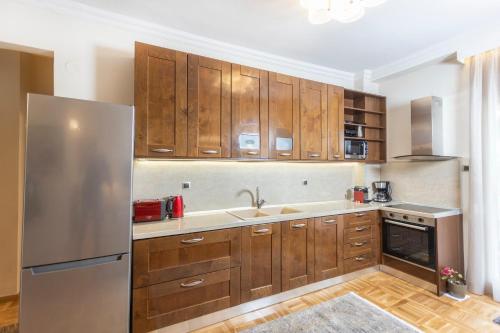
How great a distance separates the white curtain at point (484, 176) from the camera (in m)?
2.38

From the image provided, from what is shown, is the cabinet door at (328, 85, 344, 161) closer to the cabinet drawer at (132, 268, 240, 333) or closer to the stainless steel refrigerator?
the cabinet drawer at (132, 268, 240, 333)

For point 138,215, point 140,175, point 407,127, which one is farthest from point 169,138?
point 407,127

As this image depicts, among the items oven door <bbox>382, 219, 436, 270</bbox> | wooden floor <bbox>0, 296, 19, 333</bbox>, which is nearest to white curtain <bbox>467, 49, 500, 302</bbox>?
oven door <bbox>382, 219, 436, 270</bbox>

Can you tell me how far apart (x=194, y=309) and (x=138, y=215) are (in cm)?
93

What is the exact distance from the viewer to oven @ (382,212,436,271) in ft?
8.38

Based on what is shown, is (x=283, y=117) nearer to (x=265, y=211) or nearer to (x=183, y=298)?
(x=265, y=211)

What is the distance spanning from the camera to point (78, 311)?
1544 millimetres

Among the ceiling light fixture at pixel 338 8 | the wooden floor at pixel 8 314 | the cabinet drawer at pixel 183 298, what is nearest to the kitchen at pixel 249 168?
the cabinet drawer at pixel 183 298

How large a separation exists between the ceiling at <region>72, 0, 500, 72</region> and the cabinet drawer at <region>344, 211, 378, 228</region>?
6.70 ft

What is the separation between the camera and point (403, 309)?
7.41 ft

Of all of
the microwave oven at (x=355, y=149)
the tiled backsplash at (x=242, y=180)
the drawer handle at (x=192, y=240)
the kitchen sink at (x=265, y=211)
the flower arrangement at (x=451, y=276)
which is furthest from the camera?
the microwave oven at (x=355, y=149)

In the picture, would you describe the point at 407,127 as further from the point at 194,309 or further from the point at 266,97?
the point at 194,309

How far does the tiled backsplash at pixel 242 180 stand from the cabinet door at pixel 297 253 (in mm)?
596

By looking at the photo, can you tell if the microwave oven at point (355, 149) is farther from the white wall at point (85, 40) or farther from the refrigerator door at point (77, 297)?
the refrigerator door at point (77, 297)
